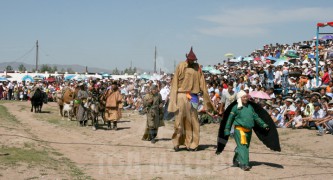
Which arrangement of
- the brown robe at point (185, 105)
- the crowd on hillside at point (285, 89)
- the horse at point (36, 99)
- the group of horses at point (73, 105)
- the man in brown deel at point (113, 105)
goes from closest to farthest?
the brown robe at point (185, 105) → the crowd on hillside at point (285, 89) → the man in brown deel at point (113, 105) → the group of horses at point (73, 105) → the horse at point (36, 99)

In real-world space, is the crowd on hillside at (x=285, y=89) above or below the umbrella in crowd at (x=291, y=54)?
below

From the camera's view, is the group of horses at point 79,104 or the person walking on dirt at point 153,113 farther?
the group of horses at point 79,104

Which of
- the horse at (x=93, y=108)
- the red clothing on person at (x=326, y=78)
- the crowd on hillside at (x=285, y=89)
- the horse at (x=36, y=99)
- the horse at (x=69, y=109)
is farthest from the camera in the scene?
the horse at (x=36, y=99)

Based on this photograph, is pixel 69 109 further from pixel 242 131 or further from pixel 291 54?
pixel 291 54

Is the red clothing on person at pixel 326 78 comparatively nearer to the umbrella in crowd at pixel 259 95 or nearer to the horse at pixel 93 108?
the umbrella in crowd at pixel 259 95

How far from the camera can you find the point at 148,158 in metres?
10.2

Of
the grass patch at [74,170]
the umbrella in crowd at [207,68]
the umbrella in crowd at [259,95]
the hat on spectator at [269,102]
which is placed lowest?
the grass patch at [74,170]

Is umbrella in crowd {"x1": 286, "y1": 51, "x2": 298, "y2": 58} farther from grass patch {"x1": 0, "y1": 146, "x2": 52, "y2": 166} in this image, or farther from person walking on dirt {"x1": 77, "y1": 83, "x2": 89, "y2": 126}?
grass patch {"x1": 0, "y1": 146, "x2": 52, "y2": 166}

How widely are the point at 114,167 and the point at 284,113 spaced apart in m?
8.88

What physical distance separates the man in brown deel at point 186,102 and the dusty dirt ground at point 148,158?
1.36 ft

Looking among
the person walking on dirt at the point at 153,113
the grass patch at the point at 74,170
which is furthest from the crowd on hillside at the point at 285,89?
the grass patch at the point at 74,170

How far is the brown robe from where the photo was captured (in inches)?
444

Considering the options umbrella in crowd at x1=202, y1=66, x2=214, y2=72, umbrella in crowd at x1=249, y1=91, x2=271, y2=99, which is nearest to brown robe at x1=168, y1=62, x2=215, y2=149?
umbrella in crowd at x1=249, y1=91, x2=271, y2=99

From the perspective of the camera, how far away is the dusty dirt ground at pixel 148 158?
8.50m
